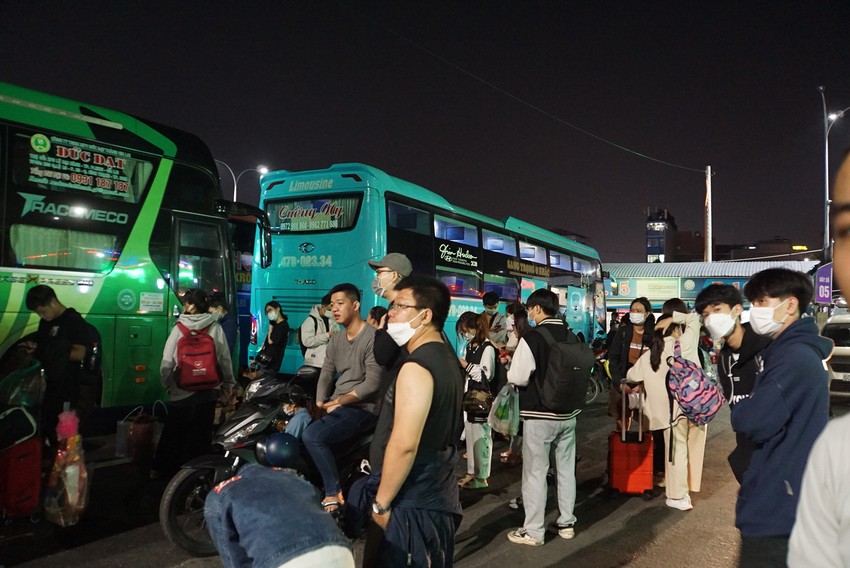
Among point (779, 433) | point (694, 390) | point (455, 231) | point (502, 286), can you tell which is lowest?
point (694, 390)

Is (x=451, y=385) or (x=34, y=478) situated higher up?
(x=451, y=385)

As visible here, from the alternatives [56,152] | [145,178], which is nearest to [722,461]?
[145,178]

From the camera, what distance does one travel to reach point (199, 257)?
320 inches

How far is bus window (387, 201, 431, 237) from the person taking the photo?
10191 millimetres

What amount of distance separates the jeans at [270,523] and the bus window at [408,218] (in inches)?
334

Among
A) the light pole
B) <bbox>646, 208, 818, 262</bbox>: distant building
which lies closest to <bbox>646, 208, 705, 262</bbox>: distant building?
<bbox>646, 208, 818, 262</bbox>: distant building

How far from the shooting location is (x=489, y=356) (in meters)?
Answer: 6.41

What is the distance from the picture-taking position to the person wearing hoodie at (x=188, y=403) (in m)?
5.76

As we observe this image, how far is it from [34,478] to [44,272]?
312 cm

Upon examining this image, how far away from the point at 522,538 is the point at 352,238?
6.29m

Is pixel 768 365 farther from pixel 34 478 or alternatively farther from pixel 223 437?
pixel 34 478

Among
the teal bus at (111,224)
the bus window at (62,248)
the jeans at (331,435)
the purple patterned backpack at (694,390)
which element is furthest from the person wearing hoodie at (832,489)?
the bus window at (62,248)

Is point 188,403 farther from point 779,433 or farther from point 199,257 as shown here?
point 779,433

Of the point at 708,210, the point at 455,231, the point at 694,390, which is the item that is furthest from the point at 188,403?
the point at 708,210
